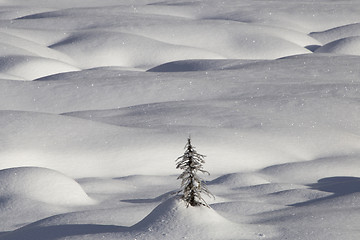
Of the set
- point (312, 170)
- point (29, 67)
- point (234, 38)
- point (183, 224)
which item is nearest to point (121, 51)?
point (29, 67)

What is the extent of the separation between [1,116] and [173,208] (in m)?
4.13

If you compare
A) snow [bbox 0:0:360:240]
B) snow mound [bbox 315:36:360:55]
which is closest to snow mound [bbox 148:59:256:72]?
snow [bbox 0:0:360:240]

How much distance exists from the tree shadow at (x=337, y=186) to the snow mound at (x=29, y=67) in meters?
6.71

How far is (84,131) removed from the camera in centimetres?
732

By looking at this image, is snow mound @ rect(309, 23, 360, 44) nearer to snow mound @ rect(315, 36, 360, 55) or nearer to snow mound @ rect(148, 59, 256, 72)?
snow mound @ rect(315, 36, 360, 55)

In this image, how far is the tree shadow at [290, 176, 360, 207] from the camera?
5.73 metres

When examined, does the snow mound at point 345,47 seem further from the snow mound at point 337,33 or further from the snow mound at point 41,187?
the snow mound at point 41,187

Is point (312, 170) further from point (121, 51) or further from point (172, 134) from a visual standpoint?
point (121, 51)

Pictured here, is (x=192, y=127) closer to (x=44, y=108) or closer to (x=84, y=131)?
(x=84, y=131)

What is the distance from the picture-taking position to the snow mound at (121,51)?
1441 cm

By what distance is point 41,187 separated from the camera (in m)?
5.56

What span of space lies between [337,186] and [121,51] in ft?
29.9

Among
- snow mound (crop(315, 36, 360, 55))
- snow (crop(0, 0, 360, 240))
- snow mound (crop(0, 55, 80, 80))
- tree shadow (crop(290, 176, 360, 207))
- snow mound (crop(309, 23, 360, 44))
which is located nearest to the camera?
snow (crop(0, 0, 360, 240))

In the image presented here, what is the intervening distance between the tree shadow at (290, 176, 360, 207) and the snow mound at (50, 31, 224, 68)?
8067 mm
